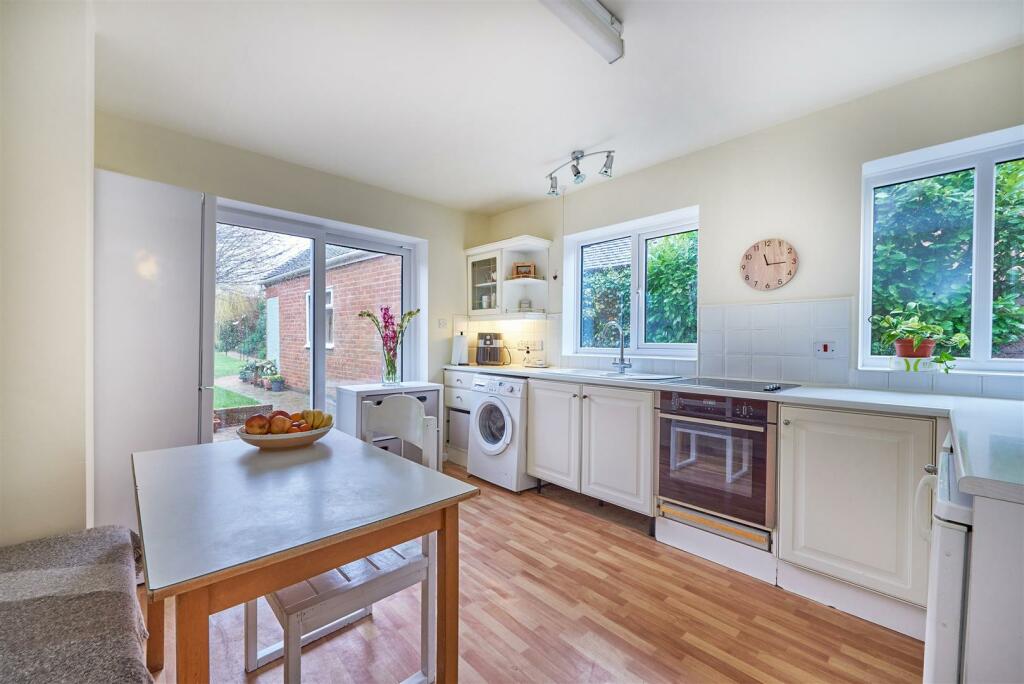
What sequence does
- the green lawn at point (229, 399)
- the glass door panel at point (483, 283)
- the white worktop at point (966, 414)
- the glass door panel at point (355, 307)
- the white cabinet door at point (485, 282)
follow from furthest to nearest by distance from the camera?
the glass door panel at point (483, 283) < the white cabinet door at point (485, 282) < the glass door panel at point (355, 307) < the green lawn at point (229, 399) < the white worktop at point (966, 414)

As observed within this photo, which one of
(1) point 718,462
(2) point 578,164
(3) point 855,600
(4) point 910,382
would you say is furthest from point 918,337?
(2) point 578,164

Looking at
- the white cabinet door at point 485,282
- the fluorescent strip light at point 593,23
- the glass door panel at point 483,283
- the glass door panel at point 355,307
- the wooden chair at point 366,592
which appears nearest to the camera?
the wooden chair at point 366,592

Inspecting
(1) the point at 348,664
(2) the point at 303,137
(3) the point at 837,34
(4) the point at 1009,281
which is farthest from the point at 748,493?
(2) the point at 303,137

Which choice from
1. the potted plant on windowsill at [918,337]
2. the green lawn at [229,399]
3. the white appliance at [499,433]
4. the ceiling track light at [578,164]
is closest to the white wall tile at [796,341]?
the potted plant on windowsill at [918,337]

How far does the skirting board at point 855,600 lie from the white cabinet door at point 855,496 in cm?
6

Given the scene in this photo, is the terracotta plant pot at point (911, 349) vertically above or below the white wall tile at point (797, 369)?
above

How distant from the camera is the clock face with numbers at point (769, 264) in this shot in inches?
94.7

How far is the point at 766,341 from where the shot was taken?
2.48m

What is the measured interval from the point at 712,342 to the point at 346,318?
2.79 meters

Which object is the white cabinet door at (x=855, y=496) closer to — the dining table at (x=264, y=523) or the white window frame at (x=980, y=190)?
the white window frame at (x=980, y=190)

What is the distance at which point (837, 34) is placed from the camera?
172 centimetres

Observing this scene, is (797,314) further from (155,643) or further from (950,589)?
(155,643)

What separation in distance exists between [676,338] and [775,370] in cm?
75

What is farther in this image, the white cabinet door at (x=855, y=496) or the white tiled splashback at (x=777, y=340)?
the white tiled splashback at (x=777, y=340)
